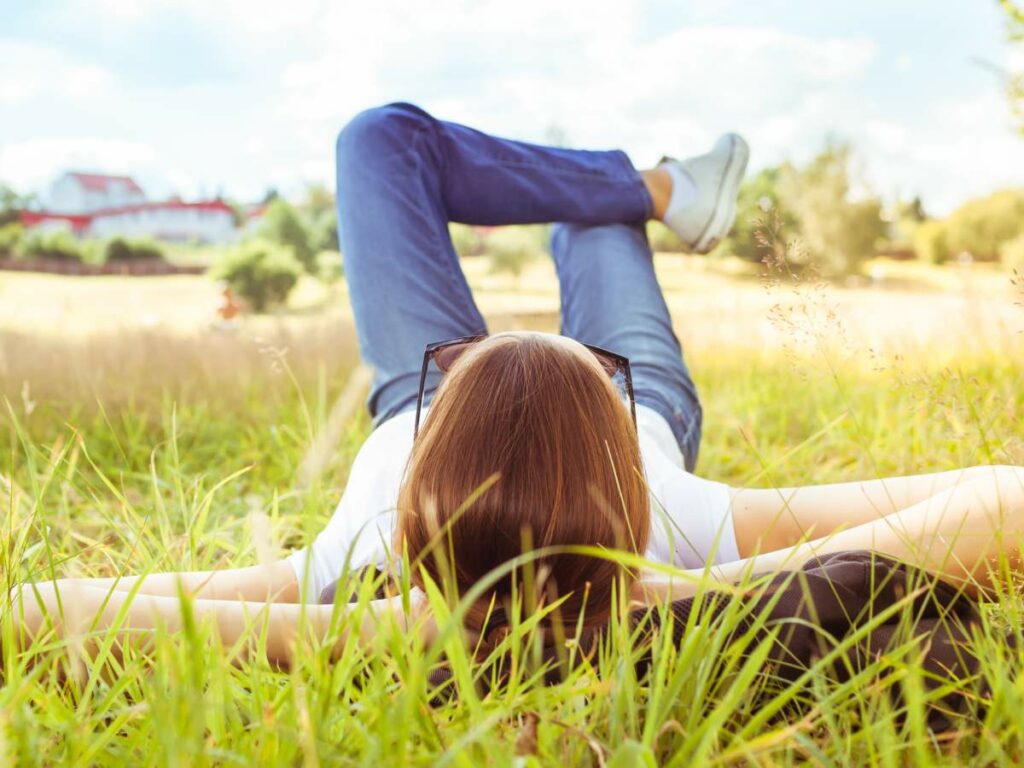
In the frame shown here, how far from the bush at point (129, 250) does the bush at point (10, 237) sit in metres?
2.36

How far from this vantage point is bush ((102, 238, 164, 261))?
25219 millimetres

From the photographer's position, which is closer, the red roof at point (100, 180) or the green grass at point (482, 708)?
the green grass at point (482, 708)

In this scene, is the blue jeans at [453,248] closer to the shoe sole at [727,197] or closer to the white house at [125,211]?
the shoe sole at [727,197]

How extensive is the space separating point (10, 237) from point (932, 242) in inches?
1132

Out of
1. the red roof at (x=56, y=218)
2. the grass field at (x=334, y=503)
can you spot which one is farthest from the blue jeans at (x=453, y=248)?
the red roof at (x=56, y=218)

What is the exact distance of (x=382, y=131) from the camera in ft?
7.10

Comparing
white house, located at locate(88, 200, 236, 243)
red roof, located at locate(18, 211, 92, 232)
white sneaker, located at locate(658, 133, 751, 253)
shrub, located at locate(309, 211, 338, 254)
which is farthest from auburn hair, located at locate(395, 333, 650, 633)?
white house, located at locate(88, 200, 236, 243)

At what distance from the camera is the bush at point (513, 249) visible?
2033 centimetres

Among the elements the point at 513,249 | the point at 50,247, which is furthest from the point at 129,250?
the point at 513,249

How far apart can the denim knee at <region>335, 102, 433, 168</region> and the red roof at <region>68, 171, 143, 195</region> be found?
149ft

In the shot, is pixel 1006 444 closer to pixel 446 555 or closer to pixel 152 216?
pixel 446 555

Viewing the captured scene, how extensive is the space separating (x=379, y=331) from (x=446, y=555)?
107 cm

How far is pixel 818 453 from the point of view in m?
2.63

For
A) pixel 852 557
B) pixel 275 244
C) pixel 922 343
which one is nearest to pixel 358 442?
pixel 852 557
